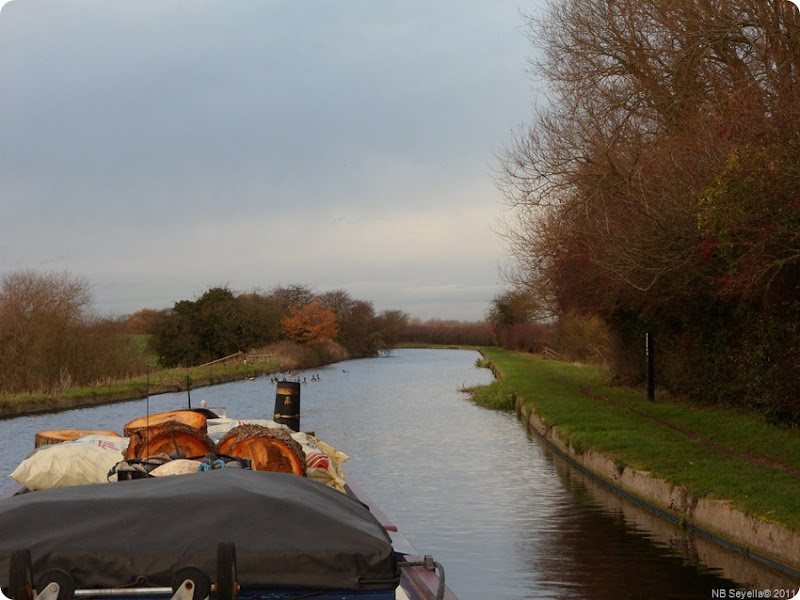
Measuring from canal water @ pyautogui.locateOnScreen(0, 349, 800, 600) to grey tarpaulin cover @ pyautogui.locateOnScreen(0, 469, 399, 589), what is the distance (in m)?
4.78

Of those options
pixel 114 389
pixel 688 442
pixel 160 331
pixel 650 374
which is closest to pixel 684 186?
pixel 688 442

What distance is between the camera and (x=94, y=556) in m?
4.17

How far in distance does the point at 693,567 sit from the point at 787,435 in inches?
249

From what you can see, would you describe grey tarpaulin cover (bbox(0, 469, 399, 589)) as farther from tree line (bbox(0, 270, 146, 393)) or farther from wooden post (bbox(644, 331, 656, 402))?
tree line (bbox(0, 270, 146, 393))

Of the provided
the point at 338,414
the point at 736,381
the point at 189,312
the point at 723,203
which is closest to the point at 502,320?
the point at 189,312

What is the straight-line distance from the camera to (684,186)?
15.6m

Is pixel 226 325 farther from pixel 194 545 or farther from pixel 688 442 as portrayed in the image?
pixel 194 545

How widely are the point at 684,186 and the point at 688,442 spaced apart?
155 inches

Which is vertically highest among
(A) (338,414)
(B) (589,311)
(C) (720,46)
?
(C) (720,46)

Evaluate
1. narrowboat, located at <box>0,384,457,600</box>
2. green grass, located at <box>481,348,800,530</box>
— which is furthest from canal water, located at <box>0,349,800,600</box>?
narrowboat, located at <box>0,384,457,600</box>

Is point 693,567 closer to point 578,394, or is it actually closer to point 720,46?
point 720,46

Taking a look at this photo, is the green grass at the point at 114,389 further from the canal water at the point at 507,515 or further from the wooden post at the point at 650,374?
the wooden post at the point at 650,374

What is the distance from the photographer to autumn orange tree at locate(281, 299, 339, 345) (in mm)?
73062

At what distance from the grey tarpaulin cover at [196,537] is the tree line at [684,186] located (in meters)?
9.38
